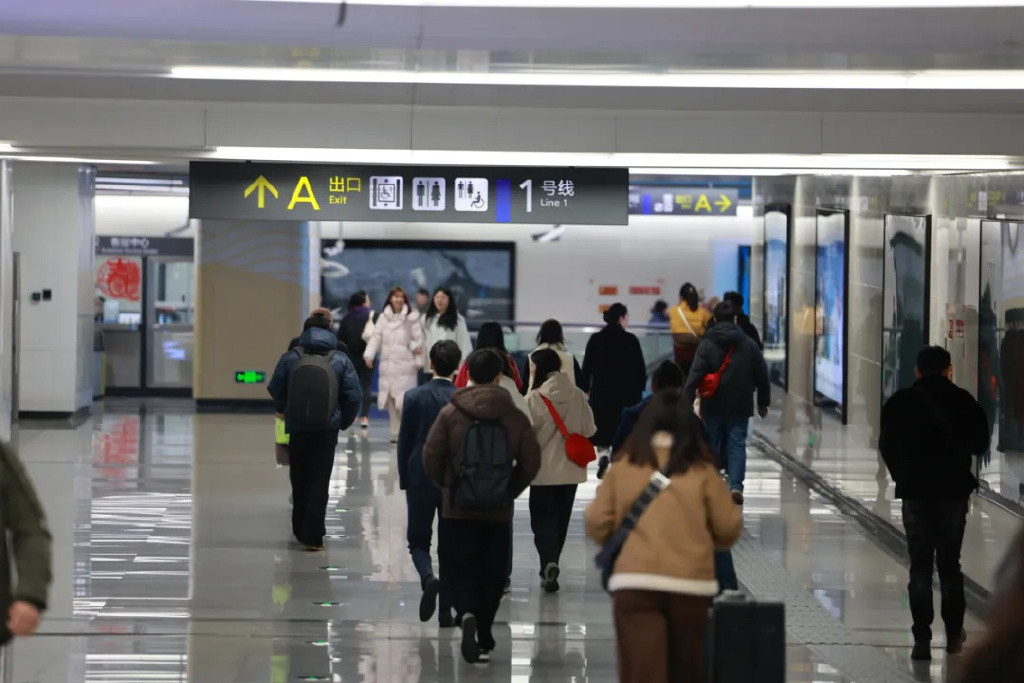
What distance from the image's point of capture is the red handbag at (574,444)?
30.8 ft

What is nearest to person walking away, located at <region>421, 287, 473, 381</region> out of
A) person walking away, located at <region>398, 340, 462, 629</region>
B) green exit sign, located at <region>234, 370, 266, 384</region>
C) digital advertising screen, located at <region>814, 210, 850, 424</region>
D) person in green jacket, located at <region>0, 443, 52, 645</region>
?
digital advertising screen, located at <region>814, 210, 850, 424</region>

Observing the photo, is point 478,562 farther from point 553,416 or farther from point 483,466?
point 553,416

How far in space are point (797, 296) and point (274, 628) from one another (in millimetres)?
10840

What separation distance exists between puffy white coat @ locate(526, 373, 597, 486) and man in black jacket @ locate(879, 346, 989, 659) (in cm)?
201

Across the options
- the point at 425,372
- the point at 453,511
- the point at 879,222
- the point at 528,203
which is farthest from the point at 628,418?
the point at 425,372

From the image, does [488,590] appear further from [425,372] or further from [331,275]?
[331,275]

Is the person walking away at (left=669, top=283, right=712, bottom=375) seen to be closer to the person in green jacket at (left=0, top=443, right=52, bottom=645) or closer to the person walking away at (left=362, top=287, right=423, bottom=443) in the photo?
the person walking away at (left=362, top=287, right=423, bottom=443)

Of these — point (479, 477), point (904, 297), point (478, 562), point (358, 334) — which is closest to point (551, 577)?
point (478, 562)

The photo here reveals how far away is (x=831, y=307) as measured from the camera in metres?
16.0

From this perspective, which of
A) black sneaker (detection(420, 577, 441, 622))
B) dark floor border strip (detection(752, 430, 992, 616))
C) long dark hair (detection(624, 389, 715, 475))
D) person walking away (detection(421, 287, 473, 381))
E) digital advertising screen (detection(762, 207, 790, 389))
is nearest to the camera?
long dark hair (detection(624, 389, 715, 475))

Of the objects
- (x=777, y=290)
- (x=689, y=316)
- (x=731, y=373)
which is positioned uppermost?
(x=777, y=290)

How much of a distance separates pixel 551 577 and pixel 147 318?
47.5 ft

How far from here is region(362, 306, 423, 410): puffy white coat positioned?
1667 cm

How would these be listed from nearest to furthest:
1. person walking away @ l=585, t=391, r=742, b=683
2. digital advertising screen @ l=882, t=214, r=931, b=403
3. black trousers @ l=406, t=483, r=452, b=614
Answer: person walking away @ l=585, t=391, r=742, b=683, black trousers @ l=406, t=483, r=452, b=614, digital advertising screen @ l=882, t=214, r=931, b=403
